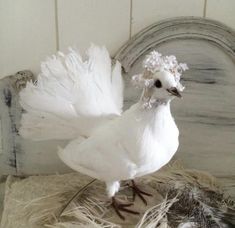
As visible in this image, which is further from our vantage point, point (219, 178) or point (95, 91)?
point (219, 178)

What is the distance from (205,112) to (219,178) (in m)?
0.17

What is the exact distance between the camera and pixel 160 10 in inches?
31.7

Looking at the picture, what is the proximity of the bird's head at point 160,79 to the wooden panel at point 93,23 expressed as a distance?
26 cm

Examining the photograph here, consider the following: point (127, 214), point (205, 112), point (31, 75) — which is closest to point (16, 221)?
point (127, 214)

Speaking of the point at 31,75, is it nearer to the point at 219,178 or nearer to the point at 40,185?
the point at 40,185

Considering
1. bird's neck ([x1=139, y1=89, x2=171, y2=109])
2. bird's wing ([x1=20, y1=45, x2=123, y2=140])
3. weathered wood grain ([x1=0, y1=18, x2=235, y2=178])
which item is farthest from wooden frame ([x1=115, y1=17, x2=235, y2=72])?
bird's neck ([x1=139, y1=89, x2=171, y2=109])

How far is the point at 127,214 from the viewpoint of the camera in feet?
2.29

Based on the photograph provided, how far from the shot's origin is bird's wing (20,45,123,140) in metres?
0.69

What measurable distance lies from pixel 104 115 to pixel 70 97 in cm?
7

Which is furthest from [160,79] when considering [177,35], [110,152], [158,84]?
[177,35]

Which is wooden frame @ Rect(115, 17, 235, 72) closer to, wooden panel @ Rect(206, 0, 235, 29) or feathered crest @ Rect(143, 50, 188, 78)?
wooden panel @ Rect(206, 0, 235, 29)

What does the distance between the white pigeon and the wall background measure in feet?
0.34

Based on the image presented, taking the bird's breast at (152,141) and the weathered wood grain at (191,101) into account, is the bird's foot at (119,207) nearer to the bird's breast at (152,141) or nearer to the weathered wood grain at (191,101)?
the bird's breast at (152,141)

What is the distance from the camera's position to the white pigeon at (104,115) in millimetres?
592
